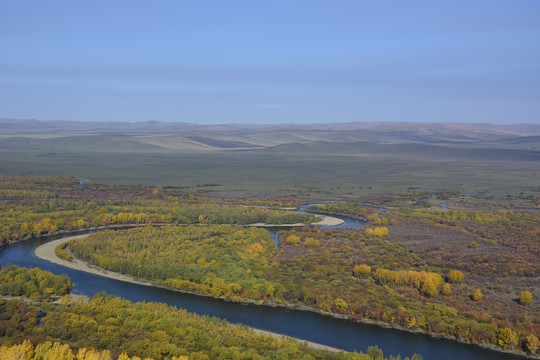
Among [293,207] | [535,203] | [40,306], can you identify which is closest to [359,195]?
[293,207]

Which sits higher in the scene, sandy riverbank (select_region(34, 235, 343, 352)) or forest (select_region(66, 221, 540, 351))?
forest (select_region(66, 221, 540, 351))

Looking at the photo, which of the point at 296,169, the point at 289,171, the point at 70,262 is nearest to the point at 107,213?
the point at 70,262

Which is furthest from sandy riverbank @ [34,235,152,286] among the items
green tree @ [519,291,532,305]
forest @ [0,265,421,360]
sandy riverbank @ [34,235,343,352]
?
green tree @ [519,291,532,305]

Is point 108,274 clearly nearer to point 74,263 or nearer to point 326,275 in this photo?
point 74,263

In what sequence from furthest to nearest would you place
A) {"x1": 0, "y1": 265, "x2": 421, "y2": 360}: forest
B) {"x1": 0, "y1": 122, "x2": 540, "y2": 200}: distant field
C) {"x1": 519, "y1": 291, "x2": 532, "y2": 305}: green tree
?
{"x1": 0, "y1": 122, "x2": 540, "y2": 200}: distant field → {"x1": 519, "y1": 291, "x2": 532, "y2": 305}: green tree → {"x1": 0, "y1": 265, "x2": 421, "y2": 360}: forest

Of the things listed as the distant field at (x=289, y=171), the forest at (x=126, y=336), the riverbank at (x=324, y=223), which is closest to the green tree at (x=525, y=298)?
the forest at (x=126, y=336)

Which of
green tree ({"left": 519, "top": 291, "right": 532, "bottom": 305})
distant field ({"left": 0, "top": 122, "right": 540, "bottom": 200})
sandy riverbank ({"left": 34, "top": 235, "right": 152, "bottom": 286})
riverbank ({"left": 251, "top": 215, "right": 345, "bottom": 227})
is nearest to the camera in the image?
green tree ({"left": 519, "top": 291, "right": 532, "bottom": 305})

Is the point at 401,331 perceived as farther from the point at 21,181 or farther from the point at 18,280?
the point at 21,181

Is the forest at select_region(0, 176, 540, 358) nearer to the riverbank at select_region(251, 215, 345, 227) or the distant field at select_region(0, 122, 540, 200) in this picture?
the riverbank at select_region(251, 215, 345, 227)

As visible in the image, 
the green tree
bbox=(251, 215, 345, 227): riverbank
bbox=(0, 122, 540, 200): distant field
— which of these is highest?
the green tree

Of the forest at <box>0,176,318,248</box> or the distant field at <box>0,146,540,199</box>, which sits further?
the distant field at <box>0,146,540,199</box>
